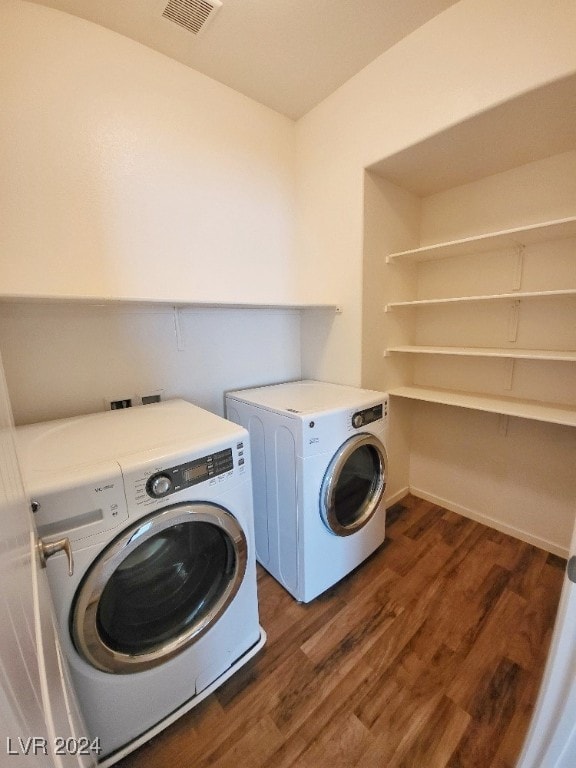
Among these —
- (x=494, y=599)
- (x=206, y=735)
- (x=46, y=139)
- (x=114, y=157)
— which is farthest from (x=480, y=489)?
(x=46, y=139)

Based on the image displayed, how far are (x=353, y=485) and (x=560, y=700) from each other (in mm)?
1126

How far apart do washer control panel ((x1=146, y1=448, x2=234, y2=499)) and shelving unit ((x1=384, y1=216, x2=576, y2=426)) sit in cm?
135

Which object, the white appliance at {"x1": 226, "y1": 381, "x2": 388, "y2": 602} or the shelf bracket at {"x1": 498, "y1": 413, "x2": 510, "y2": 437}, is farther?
the shelf bracket at {"x1": 498, "y1": 413, "x2": 510, "y2": 437}

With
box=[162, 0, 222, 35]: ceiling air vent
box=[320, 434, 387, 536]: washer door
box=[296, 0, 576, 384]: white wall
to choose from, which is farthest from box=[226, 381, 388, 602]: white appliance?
box=[162, 0, 222, 35]: ceiling air vent

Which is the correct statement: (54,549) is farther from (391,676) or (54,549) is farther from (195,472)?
(391,676)

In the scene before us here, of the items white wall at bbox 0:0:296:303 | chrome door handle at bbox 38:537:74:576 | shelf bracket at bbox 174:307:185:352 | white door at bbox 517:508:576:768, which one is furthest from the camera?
shelf bracket at bbox 174:307:185:352

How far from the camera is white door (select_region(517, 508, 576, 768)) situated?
1.64 ft

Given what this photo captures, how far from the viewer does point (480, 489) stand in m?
2.04

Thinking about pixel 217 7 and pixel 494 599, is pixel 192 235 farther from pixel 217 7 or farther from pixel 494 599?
pixel 494 599

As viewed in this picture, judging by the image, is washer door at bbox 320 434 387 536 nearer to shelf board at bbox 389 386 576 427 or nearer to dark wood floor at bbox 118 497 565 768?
dark wood floor at bbox 118 497 565 768

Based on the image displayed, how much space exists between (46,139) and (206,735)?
2351 mm

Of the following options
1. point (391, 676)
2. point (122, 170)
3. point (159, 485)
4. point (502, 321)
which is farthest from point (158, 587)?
point (502, 321)

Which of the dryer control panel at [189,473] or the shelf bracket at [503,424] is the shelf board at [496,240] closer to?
the shelf bracket at [503,424]

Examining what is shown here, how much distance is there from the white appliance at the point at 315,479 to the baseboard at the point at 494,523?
0.72 meters
